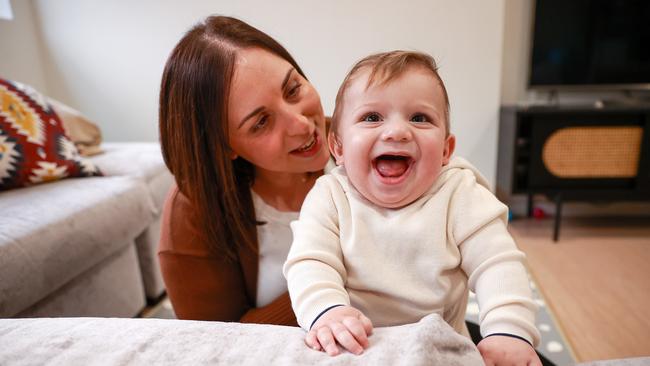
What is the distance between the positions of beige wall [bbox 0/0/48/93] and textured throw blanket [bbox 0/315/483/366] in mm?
2643

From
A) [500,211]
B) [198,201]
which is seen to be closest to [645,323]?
[500,211]

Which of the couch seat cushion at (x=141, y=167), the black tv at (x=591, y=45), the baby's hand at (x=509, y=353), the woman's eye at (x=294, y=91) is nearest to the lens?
the baby's hand at (x=509, y=353)

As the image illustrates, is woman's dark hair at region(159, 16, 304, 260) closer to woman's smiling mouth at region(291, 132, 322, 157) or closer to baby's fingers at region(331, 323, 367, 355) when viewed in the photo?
woman's smiling mouth at region(291, 132, 322, 157)

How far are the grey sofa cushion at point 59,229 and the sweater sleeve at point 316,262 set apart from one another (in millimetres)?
808

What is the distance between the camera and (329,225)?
66 cm

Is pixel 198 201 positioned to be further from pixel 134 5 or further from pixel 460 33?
pixel 134 5

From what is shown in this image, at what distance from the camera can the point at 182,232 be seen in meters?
0.86

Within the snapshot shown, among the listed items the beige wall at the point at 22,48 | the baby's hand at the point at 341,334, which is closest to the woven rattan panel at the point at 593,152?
the baby's hand at the point at 341,334

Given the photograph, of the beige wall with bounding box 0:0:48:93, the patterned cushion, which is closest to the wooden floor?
the patterned cushion

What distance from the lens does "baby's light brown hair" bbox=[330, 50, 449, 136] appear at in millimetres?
618

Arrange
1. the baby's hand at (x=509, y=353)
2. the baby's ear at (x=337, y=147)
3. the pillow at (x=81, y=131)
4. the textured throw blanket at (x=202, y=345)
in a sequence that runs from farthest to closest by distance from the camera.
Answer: the pillow at (x=81, y=131) < the baby's ear at (x=337, y=147) < the baby's hand at (x=509, y=353) < the textured throw blanket at (x=202, y=345)

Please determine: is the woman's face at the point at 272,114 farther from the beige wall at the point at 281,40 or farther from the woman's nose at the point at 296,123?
the beige wall at the point at 281,40

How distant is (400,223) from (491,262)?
14 centimetres

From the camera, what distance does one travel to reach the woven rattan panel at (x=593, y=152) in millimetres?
2227
